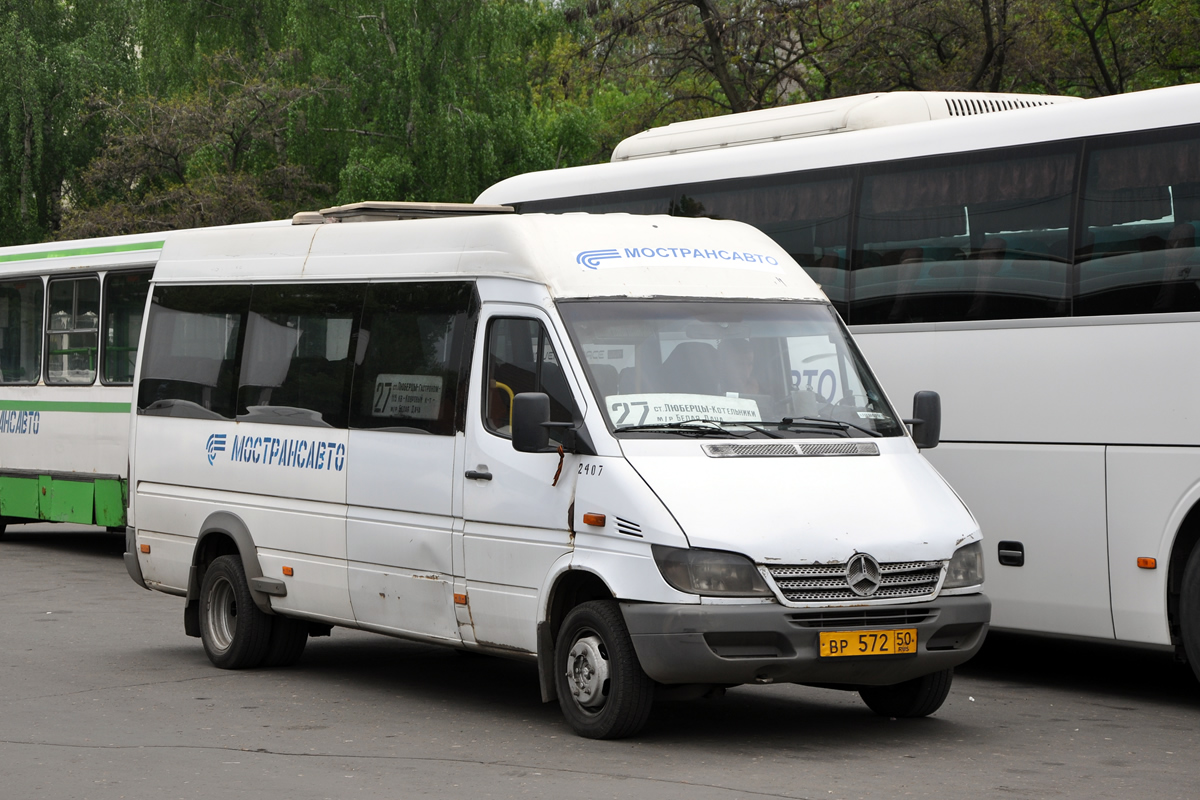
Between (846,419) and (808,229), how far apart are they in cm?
333

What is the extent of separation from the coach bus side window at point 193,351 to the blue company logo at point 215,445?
0.43 feet

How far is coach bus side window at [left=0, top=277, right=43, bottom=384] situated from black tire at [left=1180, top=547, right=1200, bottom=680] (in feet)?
46.0

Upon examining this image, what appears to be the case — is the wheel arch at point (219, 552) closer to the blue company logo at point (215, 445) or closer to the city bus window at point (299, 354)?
the blue company logo at point (215, 445)

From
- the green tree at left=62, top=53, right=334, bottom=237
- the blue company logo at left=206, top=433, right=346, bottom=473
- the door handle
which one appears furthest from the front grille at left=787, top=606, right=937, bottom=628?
the green tree at left=62, top=53, right=334, bottom=237

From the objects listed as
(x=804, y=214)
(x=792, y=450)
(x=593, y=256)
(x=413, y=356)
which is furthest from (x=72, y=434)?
(x=792, y=450)

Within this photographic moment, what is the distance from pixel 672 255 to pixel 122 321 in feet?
35.3

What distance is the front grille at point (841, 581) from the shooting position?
7914mm

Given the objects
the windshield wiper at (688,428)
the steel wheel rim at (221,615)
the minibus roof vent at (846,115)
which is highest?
the minibus roof vent at (846,115)

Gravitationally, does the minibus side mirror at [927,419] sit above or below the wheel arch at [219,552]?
above

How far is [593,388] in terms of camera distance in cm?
855

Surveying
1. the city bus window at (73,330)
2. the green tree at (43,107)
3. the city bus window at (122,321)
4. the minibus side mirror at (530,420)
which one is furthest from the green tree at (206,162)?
the minibus side mirror at (530,420)

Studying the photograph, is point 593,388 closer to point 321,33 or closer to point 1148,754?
point 1148,754

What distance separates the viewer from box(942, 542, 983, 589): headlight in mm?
8320

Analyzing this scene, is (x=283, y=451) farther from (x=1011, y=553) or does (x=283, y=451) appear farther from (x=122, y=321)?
(x=122, y=321)
